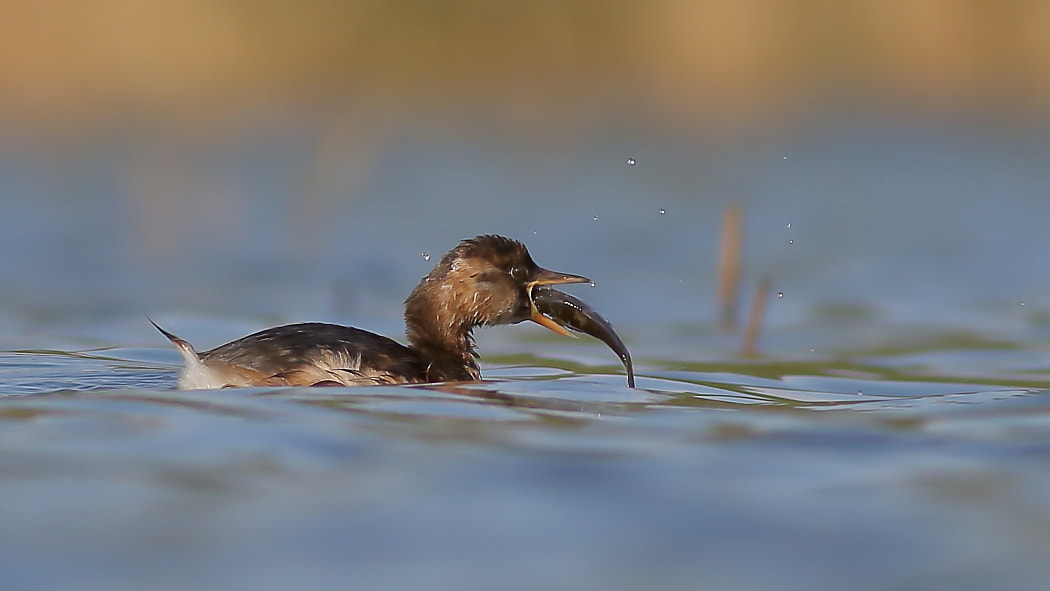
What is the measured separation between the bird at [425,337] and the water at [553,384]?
11.1 inches

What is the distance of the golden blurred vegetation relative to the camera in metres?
11.7

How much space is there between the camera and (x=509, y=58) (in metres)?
12.6

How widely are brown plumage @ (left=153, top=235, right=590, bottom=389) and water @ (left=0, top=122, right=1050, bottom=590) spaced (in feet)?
0.99

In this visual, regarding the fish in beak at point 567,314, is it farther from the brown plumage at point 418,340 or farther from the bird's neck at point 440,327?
the bird's neck at point 440,327

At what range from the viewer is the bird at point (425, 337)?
598cm

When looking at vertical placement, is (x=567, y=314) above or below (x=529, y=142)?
below

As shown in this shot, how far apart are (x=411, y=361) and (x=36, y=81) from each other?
21.4 ft

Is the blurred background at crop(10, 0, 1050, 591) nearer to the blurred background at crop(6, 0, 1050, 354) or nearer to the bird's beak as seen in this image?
the blurred background at crop(6, 0, 1050, 354)

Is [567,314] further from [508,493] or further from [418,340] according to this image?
[508,493]

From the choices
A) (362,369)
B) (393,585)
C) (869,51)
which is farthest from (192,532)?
(869,51)

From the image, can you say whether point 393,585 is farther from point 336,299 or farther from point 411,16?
point 411,16

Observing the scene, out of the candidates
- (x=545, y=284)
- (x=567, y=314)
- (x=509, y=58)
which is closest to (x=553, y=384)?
(x=567, y=314)

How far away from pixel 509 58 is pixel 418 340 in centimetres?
595

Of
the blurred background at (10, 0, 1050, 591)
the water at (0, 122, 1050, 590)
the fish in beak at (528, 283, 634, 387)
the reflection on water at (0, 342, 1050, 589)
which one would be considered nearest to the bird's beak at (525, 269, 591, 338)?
the fish in beak at (528, 283, 634, 387)
